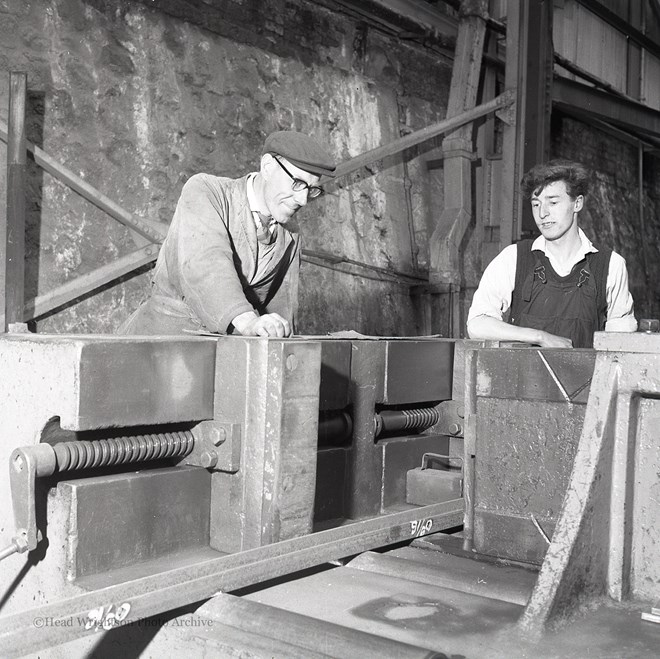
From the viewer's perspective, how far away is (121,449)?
2121 mm

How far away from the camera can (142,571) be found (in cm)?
211

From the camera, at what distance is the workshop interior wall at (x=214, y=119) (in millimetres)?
4688

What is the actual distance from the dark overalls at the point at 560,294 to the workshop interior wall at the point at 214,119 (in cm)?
268

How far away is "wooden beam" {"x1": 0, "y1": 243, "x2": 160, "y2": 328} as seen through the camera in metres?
4.46

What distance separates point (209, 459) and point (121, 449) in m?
0.26

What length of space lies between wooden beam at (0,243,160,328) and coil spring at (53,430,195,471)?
2480 millimetres

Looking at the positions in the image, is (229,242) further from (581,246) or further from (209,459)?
(581,246)

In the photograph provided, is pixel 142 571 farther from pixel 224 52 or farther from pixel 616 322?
pixel 224 52

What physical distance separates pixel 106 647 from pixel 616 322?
2173 millimetres

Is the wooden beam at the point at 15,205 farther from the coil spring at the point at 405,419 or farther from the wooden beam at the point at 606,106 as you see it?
the wooden beam at the point at 606,106

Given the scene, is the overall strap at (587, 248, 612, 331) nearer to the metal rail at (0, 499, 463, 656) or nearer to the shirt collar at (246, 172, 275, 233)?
the metal rail at (0, 499, 463, 656)

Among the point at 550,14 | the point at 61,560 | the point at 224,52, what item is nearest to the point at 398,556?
the point at 61,560

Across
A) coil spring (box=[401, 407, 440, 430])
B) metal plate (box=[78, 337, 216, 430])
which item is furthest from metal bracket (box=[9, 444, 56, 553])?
coil spring (box=[401, 407, 440, 430])

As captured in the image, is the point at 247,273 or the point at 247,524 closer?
the point at 247,524
